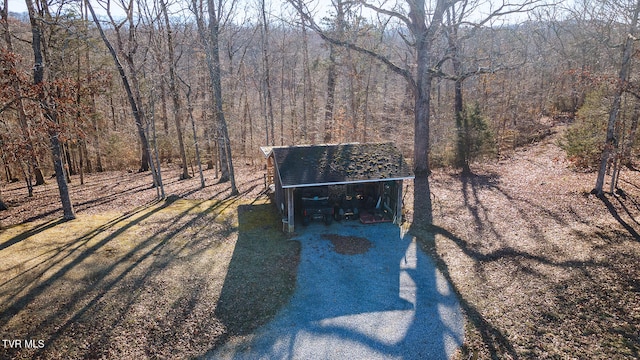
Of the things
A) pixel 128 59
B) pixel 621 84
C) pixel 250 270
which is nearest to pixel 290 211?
pixel 250 270

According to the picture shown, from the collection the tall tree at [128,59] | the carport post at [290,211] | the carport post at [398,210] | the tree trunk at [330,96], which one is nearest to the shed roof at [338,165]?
the carport post at [290,211]

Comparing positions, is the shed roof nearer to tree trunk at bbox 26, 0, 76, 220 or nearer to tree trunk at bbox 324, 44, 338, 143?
tree trunk at bbox 26, 0, 76, 220

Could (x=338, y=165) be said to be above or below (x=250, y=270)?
above

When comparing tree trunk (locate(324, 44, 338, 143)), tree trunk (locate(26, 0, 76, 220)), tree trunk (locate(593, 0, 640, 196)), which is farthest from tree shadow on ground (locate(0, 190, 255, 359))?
tree trunk (locate(593, 0, 640, 196))

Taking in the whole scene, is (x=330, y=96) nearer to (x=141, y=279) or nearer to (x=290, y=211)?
(x=290, y=211)

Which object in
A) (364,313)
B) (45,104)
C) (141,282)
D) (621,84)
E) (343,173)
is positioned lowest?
(364,313)

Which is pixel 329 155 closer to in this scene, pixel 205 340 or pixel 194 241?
pixel 194 241
